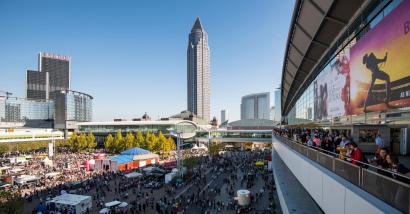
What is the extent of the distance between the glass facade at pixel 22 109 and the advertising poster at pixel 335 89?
190153 millimetres

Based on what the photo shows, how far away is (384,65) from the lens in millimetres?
6168

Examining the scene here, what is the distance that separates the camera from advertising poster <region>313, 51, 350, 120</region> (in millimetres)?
9180

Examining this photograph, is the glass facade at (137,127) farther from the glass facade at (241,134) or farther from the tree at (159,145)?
the tree at (159,145)

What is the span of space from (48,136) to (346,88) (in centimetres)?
9721

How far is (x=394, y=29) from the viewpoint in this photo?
588 cm

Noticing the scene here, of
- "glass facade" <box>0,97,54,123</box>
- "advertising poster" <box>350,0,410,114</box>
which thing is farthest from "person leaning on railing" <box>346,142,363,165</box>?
"glass facade" <box>0,97,54,123</box>

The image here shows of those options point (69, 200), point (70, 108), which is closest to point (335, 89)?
point (69, 200)

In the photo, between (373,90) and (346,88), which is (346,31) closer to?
(346,88)

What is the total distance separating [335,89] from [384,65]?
4.48m

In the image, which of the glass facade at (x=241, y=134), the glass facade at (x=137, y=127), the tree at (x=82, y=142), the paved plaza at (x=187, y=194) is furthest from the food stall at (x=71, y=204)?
the glass facade at (x=137, y=127)

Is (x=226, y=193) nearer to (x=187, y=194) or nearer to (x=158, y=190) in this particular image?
(x=187, y=194)

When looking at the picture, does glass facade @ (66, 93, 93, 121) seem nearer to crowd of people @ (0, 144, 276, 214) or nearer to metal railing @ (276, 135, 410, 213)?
crowd of people @ (0, 144, 276, 214)

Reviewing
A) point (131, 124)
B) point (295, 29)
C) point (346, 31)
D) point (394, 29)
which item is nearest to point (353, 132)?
point (346, 31)

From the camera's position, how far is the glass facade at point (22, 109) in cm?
16862
